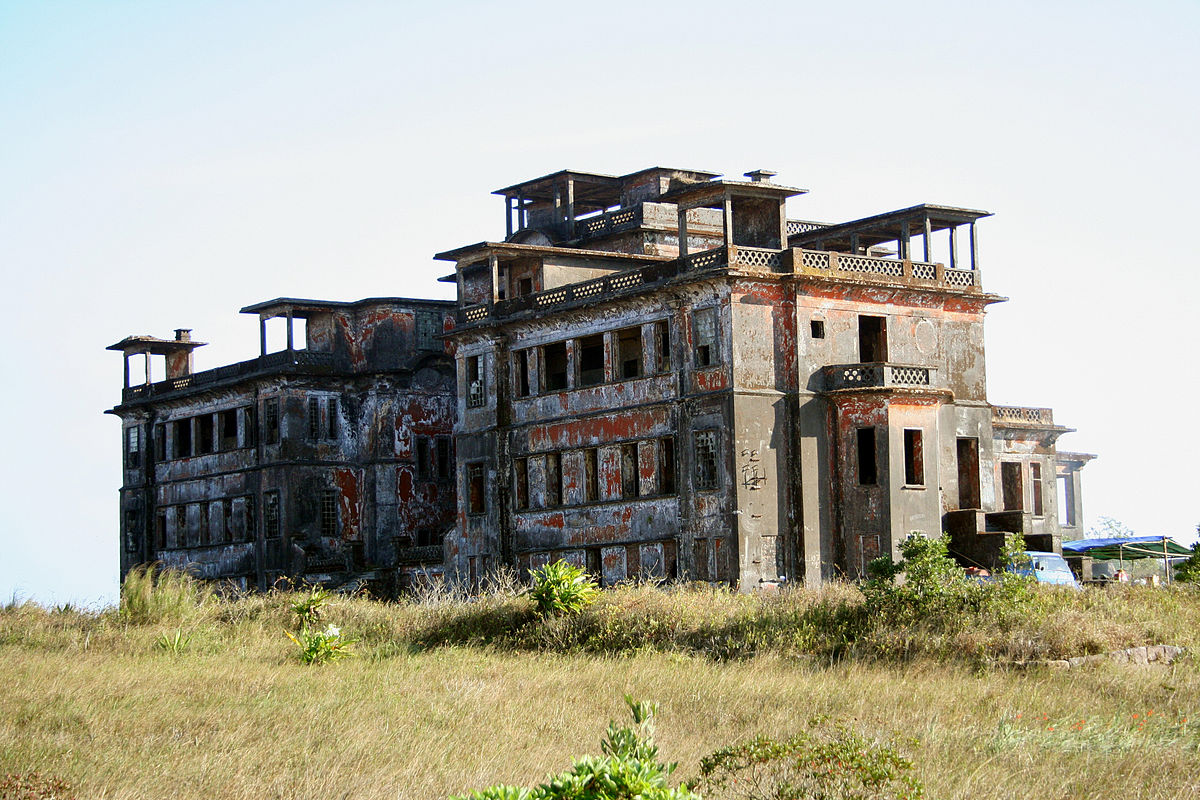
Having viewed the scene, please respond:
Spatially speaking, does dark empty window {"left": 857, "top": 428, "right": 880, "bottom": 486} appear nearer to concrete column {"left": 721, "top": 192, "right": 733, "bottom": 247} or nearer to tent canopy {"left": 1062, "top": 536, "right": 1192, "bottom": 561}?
concrete column {"left": 721, "top": 192, "right": 733, "bottom": 247}

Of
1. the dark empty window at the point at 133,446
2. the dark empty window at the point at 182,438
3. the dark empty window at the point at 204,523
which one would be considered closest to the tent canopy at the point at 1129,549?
the dark empty window at the point at 204,523

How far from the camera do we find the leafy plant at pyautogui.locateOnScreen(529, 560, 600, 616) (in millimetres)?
28812

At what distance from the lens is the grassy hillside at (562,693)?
624 inches

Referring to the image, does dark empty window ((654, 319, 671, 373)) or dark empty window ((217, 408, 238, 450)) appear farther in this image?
dark empty window ((217, 408, 238, 450))

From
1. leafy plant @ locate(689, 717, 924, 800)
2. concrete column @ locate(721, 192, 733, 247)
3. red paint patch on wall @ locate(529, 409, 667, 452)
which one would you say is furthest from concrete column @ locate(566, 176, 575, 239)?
leafy plant @ locate(689, 717, 924, 800)

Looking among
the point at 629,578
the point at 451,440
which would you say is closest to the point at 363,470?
the point at 451,440

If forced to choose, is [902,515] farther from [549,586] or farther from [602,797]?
[602,797]

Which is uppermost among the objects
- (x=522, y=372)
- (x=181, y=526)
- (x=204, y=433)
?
(x=522, y=372)

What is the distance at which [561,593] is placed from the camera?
2888 centimetres

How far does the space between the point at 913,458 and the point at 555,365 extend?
12273 millimetres

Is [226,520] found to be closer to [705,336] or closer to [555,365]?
[555,365]

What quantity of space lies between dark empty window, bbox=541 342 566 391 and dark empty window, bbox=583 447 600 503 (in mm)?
3013

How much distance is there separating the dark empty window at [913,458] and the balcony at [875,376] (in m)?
1.24

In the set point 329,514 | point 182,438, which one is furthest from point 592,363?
point 182,438
